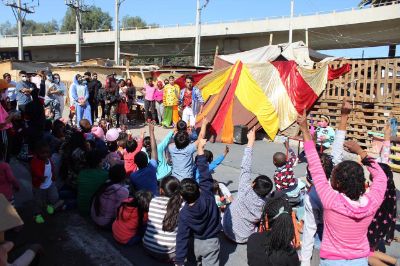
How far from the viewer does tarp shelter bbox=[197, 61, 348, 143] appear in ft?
38.0

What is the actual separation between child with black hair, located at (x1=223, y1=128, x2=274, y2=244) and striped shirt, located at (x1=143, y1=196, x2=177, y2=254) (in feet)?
2.82

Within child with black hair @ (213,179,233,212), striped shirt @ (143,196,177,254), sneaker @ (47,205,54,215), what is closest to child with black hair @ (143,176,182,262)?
striped shirt @ (143,196,177,254)

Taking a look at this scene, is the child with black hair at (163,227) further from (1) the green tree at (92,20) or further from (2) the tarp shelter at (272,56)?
(1) the green tree at (92,20)

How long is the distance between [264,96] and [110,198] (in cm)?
780

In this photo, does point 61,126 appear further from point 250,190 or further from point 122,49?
point 122,49

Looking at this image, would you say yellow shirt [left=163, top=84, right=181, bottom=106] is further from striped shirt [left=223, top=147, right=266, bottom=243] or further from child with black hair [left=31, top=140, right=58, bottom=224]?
striped shirt [left=223, top=147, right=266, bottom=243]

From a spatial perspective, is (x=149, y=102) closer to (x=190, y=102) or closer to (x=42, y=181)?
(x=190, y=102)

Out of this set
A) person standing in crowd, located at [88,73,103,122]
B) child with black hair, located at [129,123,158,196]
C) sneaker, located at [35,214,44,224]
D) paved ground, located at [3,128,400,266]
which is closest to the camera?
paved ground, located at [3,128,400,266]

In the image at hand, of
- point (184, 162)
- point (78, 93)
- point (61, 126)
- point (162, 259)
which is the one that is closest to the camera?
point (162, 259)

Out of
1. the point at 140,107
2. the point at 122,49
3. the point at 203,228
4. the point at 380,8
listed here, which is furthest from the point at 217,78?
the point at 122,49

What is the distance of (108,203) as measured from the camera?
4918 mm

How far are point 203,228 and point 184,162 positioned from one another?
6.24ft

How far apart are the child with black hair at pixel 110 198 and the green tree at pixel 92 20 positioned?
8310 centimetres

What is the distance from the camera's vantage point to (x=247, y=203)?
4.45 metres
